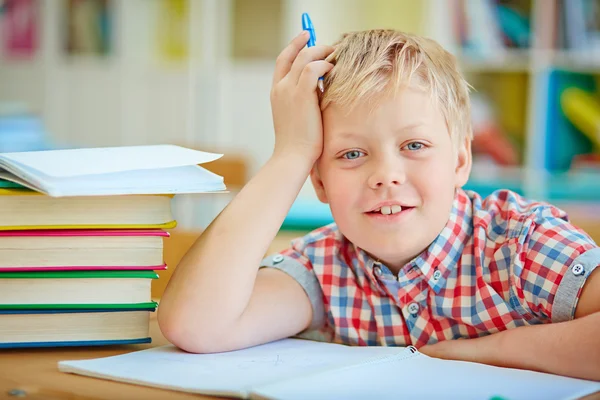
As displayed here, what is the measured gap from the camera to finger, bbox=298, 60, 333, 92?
1071mm

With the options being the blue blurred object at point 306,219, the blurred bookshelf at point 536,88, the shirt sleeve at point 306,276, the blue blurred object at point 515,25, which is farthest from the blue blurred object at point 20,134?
the shirt sleeve at point 306,276

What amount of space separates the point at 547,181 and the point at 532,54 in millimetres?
515

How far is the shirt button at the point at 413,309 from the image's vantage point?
109cm

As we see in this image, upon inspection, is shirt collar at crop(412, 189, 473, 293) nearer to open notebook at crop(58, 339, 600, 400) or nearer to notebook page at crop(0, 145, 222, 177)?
open notebook at crop(58, 339, 600, 400)

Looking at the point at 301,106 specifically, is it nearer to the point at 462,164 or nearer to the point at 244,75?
the point at 462,164

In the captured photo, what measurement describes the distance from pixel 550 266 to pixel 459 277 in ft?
0.46

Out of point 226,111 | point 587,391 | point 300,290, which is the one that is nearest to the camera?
point 587,391

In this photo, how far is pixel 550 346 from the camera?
2.92ft

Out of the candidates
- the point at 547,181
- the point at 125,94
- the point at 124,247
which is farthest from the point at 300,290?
the point at 125,94

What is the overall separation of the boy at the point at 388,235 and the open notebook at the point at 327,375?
0.06 m

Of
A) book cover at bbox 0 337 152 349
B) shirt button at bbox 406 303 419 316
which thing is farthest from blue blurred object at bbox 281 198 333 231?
book cover at bbox 0 337 152 349

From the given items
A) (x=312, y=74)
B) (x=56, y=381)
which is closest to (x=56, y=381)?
(x=56, y=381)

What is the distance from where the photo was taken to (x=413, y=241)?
1.04 meters

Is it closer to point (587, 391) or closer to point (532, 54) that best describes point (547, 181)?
point (532, 54)
